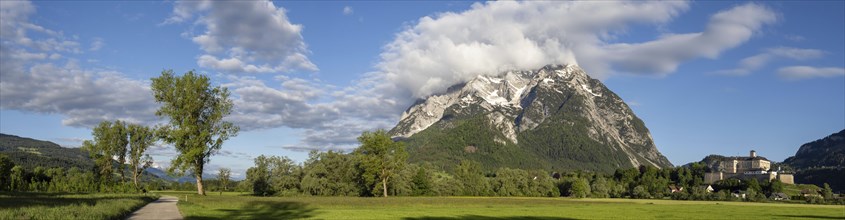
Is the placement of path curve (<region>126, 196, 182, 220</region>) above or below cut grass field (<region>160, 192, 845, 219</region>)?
above

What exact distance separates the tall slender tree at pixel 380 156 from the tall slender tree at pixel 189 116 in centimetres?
4830

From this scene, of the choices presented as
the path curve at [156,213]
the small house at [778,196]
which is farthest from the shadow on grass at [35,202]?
the small house at [778,196]

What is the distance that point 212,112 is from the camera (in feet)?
214

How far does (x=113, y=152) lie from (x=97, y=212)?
8057cm

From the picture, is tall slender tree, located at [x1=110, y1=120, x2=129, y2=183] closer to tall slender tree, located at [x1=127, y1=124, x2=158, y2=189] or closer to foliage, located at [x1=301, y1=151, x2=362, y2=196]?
tall slender tree, located at [x1=127, y1=124, x2=158, y2=189]

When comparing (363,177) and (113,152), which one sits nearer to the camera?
(113,152)

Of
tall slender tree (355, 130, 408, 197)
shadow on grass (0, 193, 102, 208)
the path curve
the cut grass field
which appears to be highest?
tall slender tree (355, 130, 408, 197)

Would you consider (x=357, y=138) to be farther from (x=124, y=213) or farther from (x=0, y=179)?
(x=124, y=213)

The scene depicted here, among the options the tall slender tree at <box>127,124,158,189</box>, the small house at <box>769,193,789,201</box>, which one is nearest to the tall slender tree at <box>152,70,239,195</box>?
Result: the tall slender tree at <box>127,124,158,189</box>

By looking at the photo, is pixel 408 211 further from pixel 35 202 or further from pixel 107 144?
pixel 107 144

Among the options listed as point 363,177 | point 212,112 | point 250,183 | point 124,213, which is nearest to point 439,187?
point 363,177

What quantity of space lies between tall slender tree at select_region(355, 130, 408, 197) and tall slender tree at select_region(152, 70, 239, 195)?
158ft

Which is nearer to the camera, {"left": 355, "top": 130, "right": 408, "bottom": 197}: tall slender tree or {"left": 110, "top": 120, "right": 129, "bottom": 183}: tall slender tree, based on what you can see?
{"left": 110, "top": 120, "right": 129, "bottom": 183}: tall slender tree

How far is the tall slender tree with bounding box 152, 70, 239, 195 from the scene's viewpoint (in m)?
62.1
